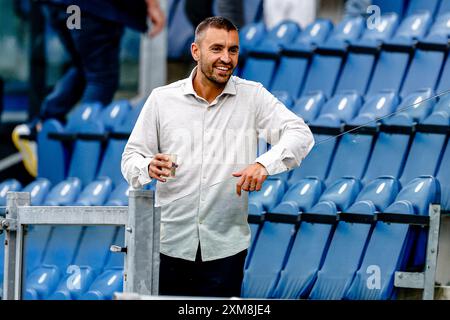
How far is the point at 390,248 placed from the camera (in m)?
4.10

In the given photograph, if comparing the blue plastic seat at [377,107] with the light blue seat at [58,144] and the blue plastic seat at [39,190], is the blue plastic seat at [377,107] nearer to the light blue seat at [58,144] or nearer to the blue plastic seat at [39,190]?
the blue plastic seat at [39,190]

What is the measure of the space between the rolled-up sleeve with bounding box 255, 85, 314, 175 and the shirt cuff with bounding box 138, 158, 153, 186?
0.27m

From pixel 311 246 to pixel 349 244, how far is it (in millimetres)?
221

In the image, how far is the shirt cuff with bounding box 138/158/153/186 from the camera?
9.95 feet

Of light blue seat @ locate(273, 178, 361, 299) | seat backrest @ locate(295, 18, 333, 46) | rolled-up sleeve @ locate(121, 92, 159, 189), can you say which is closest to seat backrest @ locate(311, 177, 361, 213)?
light blue seat @ locate(273, 178, 361, 299)

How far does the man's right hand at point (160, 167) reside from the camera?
2971 mm

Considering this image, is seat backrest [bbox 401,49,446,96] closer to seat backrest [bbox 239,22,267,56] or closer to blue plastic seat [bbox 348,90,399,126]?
blue plastic seat [bbox 348,90,399,126]

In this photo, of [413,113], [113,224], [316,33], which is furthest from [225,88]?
[316,33]

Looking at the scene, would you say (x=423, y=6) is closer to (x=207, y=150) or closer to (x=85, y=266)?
(x=85, y=266)

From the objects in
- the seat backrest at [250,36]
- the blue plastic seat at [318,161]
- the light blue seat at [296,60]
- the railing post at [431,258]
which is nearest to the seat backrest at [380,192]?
the blue plastic seat at [318,161]

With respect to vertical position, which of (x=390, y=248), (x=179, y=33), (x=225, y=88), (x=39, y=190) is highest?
(x=179, y=33)

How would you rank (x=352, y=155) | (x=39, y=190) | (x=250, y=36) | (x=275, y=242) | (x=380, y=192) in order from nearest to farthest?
(x=352, y=155), (x=380, y=192), (x=275, y=242), (x=39, y=190), (x=250, y=36)

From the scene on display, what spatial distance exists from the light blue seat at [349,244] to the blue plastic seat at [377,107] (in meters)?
1.07
